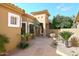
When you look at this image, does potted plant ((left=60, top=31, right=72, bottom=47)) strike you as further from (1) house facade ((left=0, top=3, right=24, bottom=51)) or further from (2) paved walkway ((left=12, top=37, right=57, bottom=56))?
(1) house facade ((left=0, top=3, right=24, bottom=51))

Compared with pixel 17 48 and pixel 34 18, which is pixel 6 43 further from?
pixel 34 18

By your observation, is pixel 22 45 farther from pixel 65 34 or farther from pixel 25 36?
pixel 65 34

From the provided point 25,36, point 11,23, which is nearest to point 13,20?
point 11,23

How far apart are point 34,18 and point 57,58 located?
1657 millimetres

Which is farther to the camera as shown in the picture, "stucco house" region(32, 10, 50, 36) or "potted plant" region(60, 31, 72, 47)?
"stucco house" region(32, 10, 50, 36)

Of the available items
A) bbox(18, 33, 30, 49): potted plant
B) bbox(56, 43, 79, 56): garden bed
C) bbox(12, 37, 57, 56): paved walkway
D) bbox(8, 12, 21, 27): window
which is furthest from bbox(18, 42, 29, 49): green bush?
bbox(56, 43, 79, 56): garden bed

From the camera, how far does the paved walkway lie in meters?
5.58

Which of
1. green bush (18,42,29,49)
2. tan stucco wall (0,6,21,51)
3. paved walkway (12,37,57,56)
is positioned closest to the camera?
tan stucco wall (0,6,21,51)

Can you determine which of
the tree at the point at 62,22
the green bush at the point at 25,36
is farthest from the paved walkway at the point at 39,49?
the tree at the point at 62,22

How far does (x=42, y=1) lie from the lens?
5438mm

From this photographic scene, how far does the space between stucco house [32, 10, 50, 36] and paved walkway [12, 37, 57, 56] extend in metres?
0.28

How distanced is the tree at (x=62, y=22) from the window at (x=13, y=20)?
1331 mm

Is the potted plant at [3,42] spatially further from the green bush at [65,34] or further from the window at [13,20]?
the green bush at [65,34]

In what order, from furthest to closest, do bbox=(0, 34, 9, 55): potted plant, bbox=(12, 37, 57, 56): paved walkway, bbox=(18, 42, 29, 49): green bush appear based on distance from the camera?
bbox=(18, 42, 29, 49): green bush, bbox=(12, 37, 57, 56): paved walkway, bbox=(0, 34, 9, 55): potted plant
